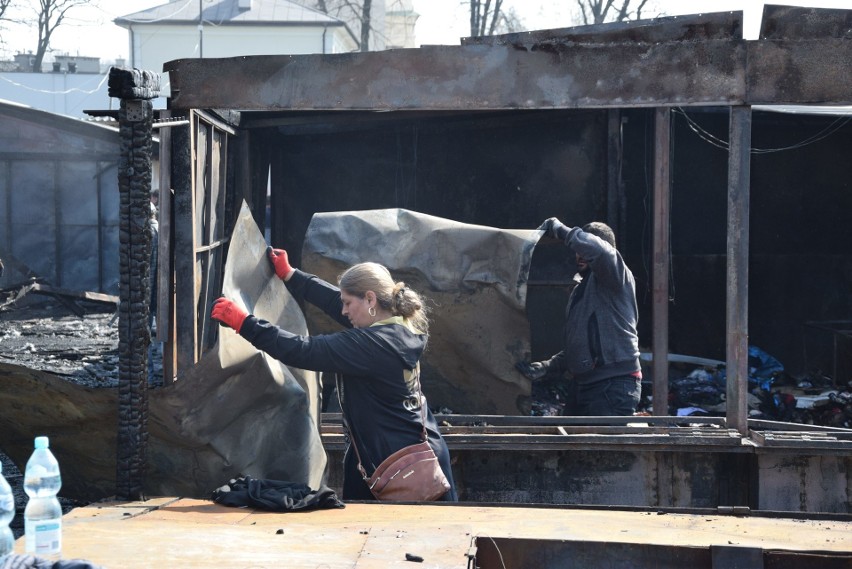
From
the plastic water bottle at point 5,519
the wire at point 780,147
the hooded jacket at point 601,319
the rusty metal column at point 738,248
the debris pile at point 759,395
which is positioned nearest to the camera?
the plastic water bottle at point 5,519

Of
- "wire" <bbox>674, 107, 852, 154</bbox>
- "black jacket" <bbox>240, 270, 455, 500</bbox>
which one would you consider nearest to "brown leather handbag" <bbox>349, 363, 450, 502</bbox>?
"black jacket" <bbox>240, 270, 455, 500</bbox>

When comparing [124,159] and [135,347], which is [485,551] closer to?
[135,347]

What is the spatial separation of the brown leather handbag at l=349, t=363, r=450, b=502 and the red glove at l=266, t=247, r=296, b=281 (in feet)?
4.33

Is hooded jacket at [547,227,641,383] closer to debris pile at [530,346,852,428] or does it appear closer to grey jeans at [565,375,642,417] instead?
grey jeans at [565,375,642,417]

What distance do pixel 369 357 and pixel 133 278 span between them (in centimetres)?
103

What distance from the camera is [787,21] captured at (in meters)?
4.99

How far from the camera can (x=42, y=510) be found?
→ 282 cm

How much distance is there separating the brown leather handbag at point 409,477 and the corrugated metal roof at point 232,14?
40661 mm

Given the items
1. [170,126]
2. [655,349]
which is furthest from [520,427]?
[170,126]

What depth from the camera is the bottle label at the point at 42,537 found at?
2758 millimetres

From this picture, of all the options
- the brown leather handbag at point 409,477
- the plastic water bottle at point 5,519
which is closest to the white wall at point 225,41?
the brown leather handbag at point 409,477

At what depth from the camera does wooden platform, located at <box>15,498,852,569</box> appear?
299 centimetres

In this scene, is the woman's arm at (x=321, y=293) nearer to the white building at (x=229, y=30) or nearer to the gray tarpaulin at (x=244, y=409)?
the gray tarpaulin at (x=244, y=409)

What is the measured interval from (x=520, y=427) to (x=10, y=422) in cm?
299
